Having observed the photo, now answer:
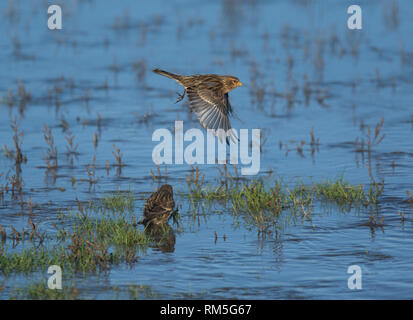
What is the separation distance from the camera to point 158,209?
29.7 ft

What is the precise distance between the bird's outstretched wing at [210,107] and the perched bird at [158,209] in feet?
3.08

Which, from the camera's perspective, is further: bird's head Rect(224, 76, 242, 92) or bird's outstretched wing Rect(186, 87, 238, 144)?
bird's head Rect(224, 76, 242, 92)

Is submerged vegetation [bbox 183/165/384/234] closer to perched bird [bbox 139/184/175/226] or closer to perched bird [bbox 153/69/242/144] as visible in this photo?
perched bird [bbox 139/184/175/226]

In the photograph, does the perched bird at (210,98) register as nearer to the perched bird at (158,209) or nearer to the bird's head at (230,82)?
the bird's head at (230,82)

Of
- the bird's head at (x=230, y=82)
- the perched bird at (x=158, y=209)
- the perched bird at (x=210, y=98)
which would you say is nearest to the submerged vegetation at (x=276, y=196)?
the perched bird at (x=158, y=209)

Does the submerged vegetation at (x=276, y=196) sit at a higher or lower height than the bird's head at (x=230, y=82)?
lower

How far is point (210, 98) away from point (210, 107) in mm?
105

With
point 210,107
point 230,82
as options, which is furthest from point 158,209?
point 230,82

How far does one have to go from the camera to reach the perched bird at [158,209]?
900cm

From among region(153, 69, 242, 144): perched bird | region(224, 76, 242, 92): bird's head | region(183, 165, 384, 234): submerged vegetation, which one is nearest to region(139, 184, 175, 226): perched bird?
region(183, 165, 384, 234): submerged vegetation

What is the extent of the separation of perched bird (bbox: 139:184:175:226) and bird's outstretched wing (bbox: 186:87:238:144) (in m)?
0.94

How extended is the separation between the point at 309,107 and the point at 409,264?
24.4ft

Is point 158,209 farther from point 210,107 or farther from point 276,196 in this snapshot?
point 276,196

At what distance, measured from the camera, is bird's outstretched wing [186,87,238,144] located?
906 cm
